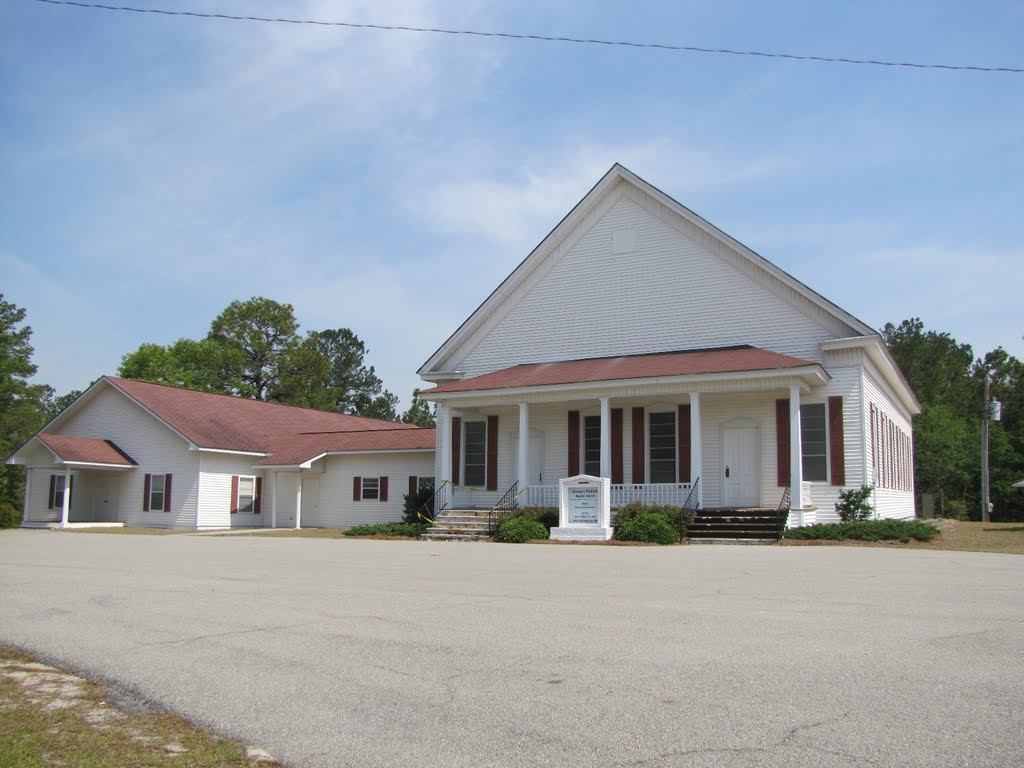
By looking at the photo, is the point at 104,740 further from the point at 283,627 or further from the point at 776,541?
the point at 776,541

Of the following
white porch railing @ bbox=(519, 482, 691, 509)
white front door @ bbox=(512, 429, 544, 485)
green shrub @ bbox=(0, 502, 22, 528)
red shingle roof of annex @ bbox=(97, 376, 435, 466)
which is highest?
red shingle roof of annex @ bbox=(97, 376, 435, 466)

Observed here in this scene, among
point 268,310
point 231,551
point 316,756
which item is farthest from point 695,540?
point 268,310

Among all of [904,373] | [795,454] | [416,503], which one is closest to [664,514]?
[795,454]

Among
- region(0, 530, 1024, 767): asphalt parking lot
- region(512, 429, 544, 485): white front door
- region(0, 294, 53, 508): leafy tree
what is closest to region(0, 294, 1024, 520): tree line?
region(0, 294, 53, 508): leafy tree

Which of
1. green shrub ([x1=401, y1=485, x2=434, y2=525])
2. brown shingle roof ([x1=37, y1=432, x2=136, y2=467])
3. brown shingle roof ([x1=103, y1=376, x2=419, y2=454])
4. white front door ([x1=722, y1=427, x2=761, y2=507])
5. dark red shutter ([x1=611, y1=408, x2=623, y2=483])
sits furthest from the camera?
brown shingle roof ([x1=103, y1=376, x2=419, y2=454])

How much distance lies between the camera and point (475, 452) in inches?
1126

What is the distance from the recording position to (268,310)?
65062mm

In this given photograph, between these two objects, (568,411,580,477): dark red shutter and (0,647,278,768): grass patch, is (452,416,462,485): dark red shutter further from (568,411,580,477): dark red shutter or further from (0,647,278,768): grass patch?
(0,647,278,768): grass patch

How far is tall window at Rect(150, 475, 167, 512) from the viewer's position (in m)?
34.2

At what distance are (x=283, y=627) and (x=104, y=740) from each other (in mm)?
3257

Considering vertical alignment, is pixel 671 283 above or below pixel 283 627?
above

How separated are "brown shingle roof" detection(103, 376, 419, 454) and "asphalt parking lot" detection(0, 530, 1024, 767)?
2250 cm

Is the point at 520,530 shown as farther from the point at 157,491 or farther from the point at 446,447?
the point at 157,491

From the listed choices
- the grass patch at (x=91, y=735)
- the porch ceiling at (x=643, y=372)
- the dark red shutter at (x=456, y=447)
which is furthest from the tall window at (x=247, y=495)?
the grass patch at (x=91, y=735)
